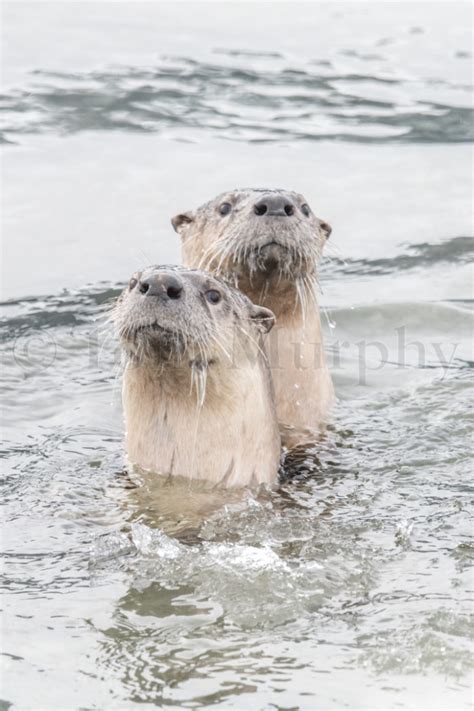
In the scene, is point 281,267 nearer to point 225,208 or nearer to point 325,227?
point 225,208

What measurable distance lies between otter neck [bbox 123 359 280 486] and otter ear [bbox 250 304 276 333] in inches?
8.8

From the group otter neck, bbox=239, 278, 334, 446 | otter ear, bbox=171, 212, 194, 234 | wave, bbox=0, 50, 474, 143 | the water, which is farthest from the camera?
wave, bbox=0, 50, 474, 143

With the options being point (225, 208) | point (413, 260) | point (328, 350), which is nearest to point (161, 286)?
point (225, 208)

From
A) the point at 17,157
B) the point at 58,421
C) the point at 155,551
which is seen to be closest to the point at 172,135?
the point at 17,157

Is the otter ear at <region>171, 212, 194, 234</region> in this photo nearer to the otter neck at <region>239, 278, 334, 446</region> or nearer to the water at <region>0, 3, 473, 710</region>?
the otter neck at <region>239, 278, 334, 446</region>

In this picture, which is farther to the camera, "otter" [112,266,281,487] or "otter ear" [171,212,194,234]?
"otter ear" [171,212,194,234]

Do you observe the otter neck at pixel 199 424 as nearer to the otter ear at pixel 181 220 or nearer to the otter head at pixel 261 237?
the otter head at pixel 261 237

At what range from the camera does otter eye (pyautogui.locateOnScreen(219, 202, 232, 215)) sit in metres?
7.05

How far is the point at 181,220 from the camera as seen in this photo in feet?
24.7

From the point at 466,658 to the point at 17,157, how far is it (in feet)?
28.3

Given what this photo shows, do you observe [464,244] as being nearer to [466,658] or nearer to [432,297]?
[432,297]

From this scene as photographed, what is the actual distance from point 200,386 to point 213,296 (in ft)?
1.38

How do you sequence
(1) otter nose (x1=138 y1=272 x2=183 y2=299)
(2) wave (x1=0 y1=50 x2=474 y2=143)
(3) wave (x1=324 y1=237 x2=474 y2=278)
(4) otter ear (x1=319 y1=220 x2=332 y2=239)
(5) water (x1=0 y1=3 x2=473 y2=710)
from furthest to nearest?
1. (2) wave (x1=0 y1=50 x2=474 y2=143)
2. (3) wave (x1=324 y1=237 x2=474 y2=278)
3. (4) otter ear (x1=319 y1=220 x2=332 y2=239)
4. (1) otter nose (x1=138 y1=272 x2=183 y2=299)
5. (5) water (x1=0 y1=3 x2=473 y2=710)

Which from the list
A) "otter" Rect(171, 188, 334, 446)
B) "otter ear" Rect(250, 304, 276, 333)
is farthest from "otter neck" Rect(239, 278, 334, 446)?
"otter ear" Rect(250, 304, 276, 333)
